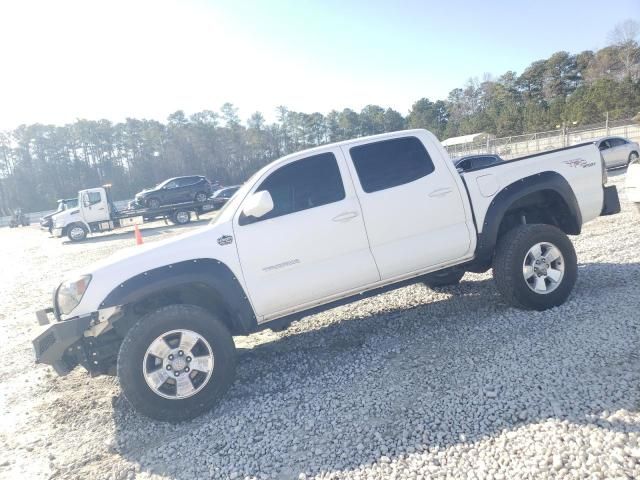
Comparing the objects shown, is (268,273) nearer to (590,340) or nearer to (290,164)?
(290,164)

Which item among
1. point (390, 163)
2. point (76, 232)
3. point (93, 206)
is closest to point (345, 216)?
point (390, 163)

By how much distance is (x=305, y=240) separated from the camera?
3.96m

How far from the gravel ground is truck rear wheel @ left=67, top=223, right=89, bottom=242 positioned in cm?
1822

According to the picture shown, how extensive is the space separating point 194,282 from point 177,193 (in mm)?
22657

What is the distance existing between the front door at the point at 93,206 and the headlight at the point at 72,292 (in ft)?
65.4

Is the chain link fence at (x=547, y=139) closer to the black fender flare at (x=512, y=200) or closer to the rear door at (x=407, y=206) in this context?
the black fender flare at (x=512, y=200)

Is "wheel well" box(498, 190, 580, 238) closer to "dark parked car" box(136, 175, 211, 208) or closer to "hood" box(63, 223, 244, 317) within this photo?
"hood" box(63, 223, 244, 317)

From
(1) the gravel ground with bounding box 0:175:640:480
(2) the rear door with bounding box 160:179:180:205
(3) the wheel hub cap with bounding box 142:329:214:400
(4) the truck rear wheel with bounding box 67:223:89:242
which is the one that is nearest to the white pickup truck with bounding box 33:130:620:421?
(3) the wheel hub cap with bounding box 142:329:214:400

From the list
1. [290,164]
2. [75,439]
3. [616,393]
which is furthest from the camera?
[290,164]

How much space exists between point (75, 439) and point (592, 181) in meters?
5.70

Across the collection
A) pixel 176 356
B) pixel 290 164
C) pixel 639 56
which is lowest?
pixel 176 356

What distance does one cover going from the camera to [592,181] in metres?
4.90

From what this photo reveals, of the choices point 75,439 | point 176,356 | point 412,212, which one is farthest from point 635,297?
point 75,439

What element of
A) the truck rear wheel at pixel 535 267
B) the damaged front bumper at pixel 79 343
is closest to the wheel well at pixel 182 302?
the damaged front bumper at pixel 79 343
